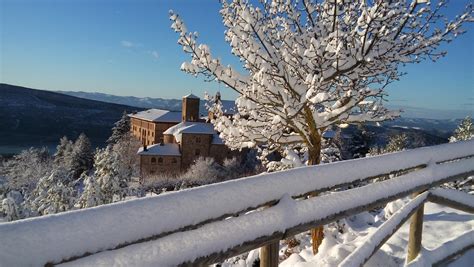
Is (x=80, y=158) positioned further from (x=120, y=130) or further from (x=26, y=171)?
(x=120, y=130)

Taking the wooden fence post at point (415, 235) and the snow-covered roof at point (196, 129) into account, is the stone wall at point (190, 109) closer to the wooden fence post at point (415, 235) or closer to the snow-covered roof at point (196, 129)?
the snow-covered roof at point (196, 129)

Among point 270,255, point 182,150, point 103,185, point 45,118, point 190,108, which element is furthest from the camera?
point 45,118

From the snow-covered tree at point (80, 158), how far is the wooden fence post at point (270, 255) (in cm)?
5519

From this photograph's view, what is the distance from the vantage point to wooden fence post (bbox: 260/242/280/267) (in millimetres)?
1704

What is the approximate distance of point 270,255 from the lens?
1.72 metres

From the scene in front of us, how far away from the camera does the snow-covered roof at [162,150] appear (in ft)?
164

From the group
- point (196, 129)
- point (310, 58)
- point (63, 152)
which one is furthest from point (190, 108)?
point (310, 58)

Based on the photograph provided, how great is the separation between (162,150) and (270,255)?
50.6 meters

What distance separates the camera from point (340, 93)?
723 centimetres

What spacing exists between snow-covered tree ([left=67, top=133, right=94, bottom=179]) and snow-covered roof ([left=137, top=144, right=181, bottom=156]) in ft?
31.6

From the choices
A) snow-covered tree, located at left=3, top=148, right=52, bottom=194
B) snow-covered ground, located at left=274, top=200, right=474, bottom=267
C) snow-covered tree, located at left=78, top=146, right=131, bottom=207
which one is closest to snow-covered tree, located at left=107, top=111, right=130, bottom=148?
snow-covered tree, located at left=3, top=148, right=52, bottom=194

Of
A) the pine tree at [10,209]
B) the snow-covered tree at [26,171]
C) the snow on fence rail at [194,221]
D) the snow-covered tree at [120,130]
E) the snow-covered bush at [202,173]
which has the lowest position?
the snow-covered tree at [26,171]

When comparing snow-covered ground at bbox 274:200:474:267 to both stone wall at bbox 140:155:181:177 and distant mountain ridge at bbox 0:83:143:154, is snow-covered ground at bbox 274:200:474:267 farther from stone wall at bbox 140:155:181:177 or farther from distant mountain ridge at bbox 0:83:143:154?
distant mountain ridge at bbox 0:83:143:154

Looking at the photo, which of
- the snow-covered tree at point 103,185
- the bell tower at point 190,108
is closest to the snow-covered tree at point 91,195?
the snow-covered tree at point 103,185
